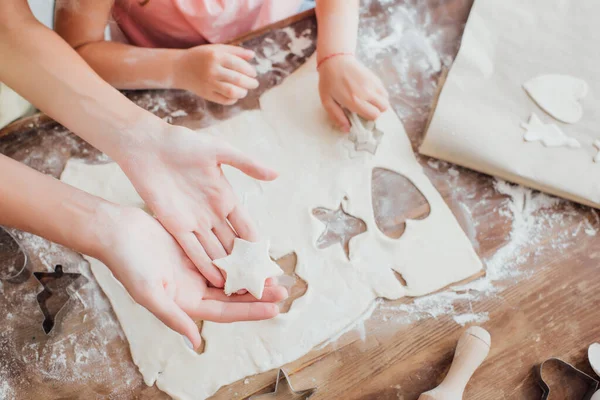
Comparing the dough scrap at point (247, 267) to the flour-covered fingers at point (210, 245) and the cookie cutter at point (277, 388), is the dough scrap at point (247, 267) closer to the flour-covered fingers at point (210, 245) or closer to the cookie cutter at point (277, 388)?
the flour-covered fingers at point (210, 245)

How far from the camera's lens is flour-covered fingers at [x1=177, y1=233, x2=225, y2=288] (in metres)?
0.78

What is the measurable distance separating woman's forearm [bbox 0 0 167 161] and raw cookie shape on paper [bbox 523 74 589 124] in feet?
2.47

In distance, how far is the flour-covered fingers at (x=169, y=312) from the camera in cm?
70

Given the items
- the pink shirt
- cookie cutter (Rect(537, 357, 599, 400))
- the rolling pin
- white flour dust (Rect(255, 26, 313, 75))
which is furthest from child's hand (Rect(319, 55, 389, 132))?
cookie cutter (Rect(537, 357, 599, 400))

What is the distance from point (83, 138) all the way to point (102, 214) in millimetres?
196

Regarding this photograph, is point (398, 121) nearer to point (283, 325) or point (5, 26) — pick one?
point (283, 325)

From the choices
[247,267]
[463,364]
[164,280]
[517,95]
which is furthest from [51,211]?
[517,95]

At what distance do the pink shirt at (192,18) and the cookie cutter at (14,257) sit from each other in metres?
0.52

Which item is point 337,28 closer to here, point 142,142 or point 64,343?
point 142,142

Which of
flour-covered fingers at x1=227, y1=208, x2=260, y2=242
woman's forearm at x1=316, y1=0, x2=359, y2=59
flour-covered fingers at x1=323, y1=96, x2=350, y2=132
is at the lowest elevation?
flour-covered fingers at x1=227, y1=208, x2=260, y2=242

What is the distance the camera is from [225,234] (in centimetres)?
83

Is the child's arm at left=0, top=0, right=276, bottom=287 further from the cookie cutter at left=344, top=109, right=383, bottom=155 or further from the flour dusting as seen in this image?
the flour dusting

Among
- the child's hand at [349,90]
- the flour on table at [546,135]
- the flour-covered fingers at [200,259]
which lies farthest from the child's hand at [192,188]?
the flour on table at [546,135]

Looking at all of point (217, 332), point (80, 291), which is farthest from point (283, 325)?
point (80, 291)
